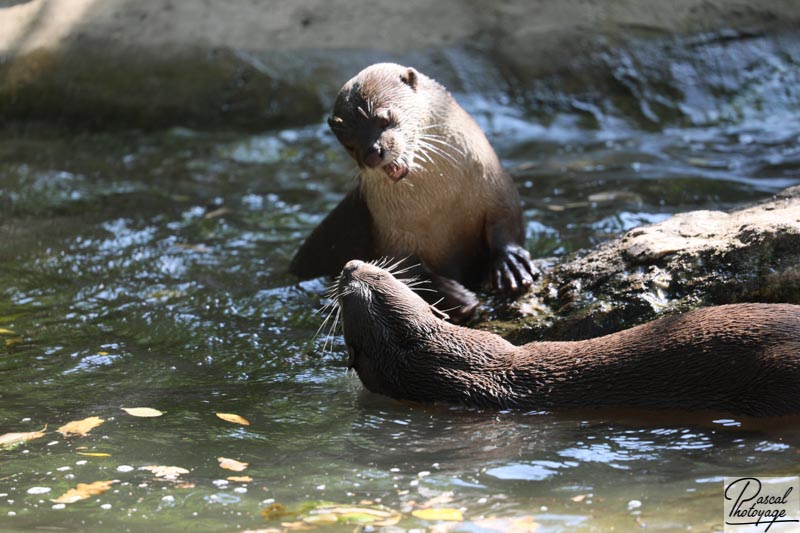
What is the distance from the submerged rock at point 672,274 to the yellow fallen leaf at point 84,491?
1.80m

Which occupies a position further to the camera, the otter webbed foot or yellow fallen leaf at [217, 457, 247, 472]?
the otter webbed foot

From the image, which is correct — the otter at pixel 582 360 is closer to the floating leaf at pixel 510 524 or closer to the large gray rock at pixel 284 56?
the floating leaf at pixel 510 524

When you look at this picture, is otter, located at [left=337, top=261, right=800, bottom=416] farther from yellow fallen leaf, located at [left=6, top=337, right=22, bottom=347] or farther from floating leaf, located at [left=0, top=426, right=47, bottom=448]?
yellow fallen leaf, located at [left=6, top=337, right=22, bottom=347]

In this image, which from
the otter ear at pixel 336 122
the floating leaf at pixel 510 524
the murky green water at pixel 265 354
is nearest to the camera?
the floating leaf at pixel 510 524

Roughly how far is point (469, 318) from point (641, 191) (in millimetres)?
2471

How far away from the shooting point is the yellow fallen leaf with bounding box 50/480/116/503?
2693 mm

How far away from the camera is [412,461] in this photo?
2.95 metres

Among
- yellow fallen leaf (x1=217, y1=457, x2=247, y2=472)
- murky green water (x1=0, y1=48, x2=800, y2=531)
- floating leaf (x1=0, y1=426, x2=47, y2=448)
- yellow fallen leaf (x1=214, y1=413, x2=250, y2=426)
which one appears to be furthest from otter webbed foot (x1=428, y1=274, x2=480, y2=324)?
floating leaf (x1=0, y1=426, x2=47, y2=448)

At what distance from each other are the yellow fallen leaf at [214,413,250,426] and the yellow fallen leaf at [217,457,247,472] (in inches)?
15.0

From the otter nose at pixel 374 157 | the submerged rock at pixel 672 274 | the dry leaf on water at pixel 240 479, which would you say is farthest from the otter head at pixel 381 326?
the dry leaf on water at pixel 240 479

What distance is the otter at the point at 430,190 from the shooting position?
4441 mm

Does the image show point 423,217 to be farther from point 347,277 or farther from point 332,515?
point 332,515

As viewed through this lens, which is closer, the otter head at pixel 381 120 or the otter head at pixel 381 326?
the otter head at pixel 381 326

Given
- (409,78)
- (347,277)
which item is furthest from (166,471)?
(409,78)
